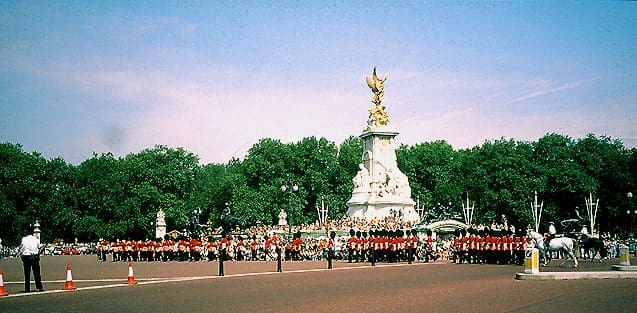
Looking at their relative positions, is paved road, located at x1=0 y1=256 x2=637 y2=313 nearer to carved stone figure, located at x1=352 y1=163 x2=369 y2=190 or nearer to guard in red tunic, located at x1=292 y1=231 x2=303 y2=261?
guard in red tunic, located at x1=292 y1=231 x2=303 y2=261

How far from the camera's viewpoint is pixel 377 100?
64.9m

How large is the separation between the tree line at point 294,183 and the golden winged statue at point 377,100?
70.8 ft

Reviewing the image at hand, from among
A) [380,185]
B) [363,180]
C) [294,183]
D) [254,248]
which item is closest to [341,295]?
[254,248]

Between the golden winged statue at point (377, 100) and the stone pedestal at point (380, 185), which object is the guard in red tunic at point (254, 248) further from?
the golden winged statue at point (377, 100)

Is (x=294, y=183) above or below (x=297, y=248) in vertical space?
above

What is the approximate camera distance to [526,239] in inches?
1469

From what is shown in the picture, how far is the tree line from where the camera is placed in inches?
3135

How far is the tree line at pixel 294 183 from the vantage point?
79625 millimetres

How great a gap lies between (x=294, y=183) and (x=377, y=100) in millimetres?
27045

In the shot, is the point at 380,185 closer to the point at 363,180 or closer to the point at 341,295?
the point at 363,180

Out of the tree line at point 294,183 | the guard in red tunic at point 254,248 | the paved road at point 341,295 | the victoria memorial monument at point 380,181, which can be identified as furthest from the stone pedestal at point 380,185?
the paved road at point 341,295

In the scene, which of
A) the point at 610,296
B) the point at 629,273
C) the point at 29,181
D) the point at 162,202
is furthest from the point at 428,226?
the point at 29,181

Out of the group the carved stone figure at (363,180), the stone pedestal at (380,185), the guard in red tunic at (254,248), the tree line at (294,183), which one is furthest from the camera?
the tree line at (294,183)

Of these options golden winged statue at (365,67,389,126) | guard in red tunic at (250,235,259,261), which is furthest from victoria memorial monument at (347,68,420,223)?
guard in red tunic at (250,235,259,261)
